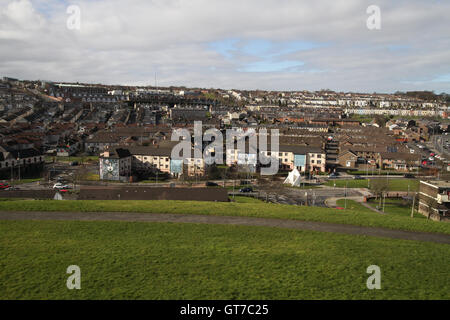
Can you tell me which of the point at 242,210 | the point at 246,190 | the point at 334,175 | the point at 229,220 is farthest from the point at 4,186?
the point at 334,175

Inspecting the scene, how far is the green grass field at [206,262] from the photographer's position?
686 centimetres

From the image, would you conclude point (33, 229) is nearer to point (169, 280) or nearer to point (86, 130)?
point (169, 280)

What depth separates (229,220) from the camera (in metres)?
11.7

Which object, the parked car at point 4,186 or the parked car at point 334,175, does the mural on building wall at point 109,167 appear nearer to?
the parked car at point 4,186

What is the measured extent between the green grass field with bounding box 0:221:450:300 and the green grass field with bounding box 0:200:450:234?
5.02ft

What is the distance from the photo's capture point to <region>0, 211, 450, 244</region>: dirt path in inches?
419

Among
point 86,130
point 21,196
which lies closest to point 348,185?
point 21,196

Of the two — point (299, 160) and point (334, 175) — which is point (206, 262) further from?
point (299, 160)

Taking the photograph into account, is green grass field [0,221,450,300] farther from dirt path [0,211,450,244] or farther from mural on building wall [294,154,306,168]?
mural on building wall [294,154,306,168]

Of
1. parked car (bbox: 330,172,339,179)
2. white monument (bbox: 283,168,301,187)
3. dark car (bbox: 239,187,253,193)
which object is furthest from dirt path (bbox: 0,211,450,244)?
parked car (bbox: 330,172,339,179)

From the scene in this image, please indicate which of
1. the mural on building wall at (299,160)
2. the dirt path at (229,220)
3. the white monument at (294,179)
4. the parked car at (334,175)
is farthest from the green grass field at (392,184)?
the dirt path at (229,220)

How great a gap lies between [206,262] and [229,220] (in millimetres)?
3619

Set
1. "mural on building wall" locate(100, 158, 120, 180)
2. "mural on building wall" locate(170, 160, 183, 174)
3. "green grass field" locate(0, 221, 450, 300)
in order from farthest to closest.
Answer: "mural on building wall" locate(170, 160, 183, 174)
"mural on building wall" locate(100, 158, 120, 180)
"green grass field" locate(0, 221, 450, 300)

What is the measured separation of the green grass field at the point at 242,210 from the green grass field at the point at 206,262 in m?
1.53
